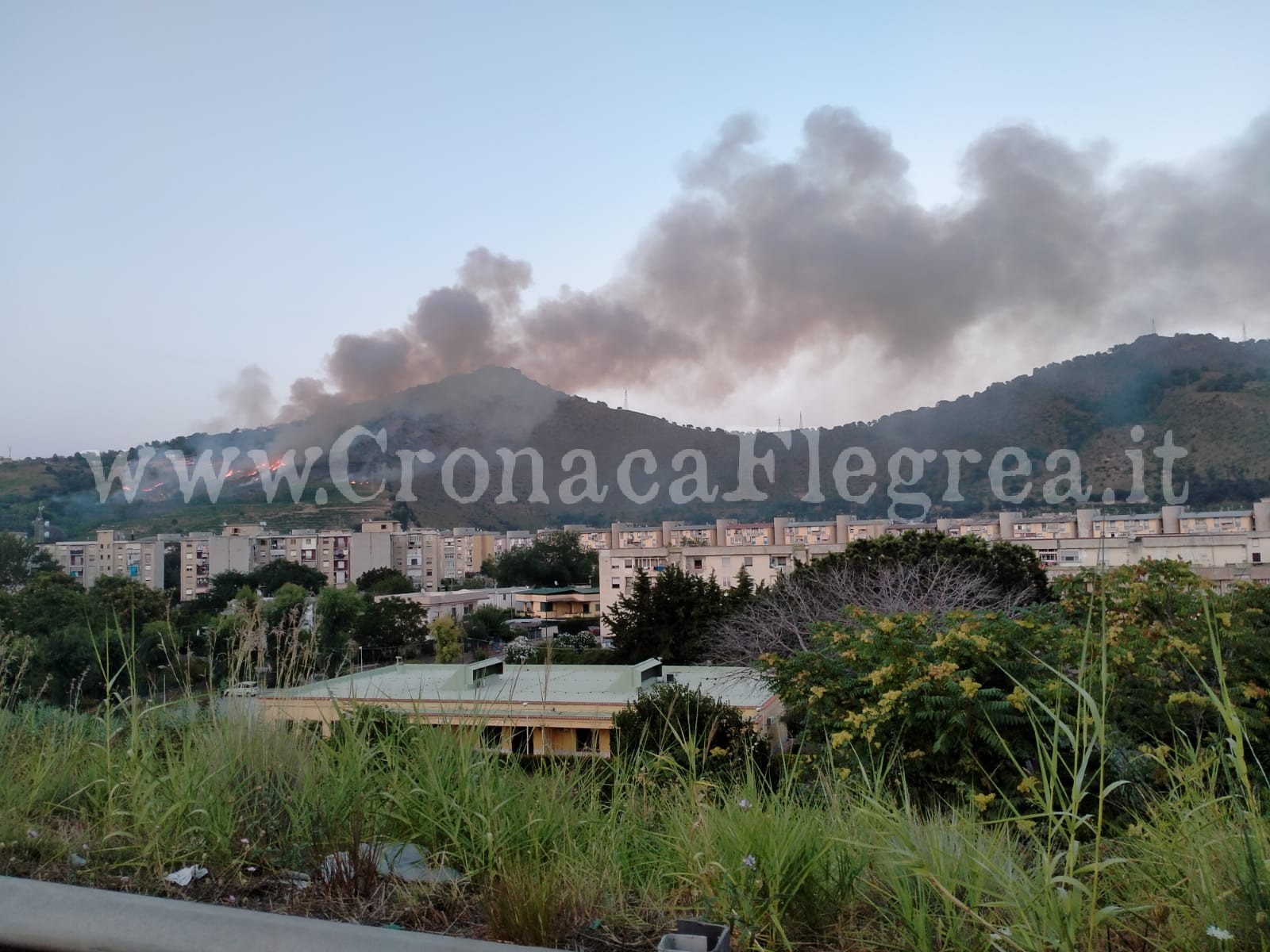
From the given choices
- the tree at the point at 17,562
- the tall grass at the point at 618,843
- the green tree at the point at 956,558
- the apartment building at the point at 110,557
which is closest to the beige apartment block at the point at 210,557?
the apartment building at the point at 110,557

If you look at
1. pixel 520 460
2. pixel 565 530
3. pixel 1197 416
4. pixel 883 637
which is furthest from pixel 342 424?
pixel 883 637

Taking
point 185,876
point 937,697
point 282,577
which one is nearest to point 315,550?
point 282,577

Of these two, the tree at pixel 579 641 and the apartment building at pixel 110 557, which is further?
the apartment building at pixel 110 557

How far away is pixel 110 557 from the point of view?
2397 inches

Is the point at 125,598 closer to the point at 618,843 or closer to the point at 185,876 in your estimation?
the point at 185,876

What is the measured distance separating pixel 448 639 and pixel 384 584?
18.8 m

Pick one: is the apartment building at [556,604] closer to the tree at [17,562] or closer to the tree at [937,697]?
the tree at [17,562]

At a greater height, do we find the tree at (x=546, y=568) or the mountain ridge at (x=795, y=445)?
the mountain ridge at (x=795, y=445)

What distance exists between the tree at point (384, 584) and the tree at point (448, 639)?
42.8 feet

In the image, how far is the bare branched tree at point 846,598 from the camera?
17958 millimetres

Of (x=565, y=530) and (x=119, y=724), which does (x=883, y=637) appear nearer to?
(x=119, y=724)

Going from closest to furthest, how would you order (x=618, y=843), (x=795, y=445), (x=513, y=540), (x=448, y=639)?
1. (x=618, y=843)
2. (x=448, y=639)
3. (x=513, y=540)
4. (x=795, y=445)

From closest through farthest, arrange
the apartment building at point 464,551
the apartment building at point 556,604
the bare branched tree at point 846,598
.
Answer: the bare branched tree at point 846,598 < the apartment building at point 556,604 < the apartment building at point 464,551

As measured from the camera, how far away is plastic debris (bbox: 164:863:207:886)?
90.0 inches
